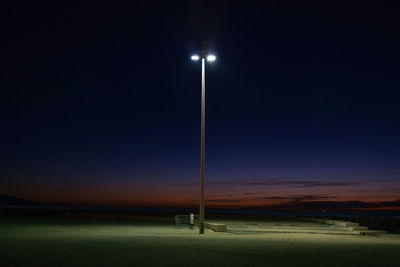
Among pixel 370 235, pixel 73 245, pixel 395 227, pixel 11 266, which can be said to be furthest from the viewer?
pixel 395 227

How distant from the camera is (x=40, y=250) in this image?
1310 cm

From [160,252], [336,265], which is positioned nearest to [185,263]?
[160,252]

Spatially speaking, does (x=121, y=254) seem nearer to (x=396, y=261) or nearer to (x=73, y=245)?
(x=73, y=245)

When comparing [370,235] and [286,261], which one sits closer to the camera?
[286,261]

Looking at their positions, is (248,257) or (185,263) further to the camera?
(248,257)

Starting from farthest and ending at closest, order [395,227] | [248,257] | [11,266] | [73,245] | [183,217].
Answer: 1. [395,227]
2. [183,217]
3. [73,245]
4. [248,257]
5. [11,266]

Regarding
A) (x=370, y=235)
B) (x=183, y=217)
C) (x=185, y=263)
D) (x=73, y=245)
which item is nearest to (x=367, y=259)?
(x=185, y=263)

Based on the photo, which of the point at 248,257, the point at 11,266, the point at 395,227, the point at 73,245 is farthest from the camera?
the point at 395,227

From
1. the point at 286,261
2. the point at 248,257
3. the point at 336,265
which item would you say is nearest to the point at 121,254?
the point at 248,257

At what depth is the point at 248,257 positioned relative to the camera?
12.2 meters

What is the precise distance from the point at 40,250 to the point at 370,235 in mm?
18711

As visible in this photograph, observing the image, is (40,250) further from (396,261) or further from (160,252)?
(396,261)

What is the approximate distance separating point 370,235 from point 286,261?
15.4 metres

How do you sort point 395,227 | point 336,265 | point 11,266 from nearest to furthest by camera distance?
1. point 11,266
2. point 336,265
3. point 395,227
